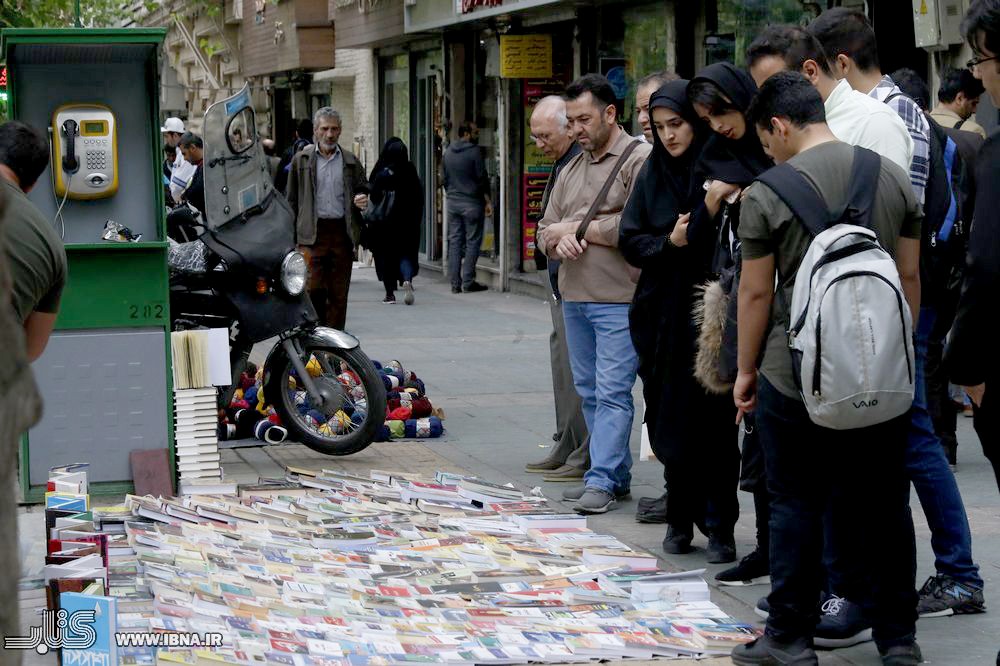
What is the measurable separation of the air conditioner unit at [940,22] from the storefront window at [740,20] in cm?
206

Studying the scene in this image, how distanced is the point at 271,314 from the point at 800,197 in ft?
14.6

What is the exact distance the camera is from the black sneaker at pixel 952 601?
532 centimetres

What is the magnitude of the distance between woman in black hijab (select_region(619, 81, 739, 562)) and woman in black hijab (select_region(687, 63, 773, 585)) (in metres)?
0.14

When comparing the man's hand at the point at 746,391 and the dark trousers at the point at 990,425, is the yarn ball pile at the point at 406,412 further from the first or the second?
the dark trousers at the point at 990,425

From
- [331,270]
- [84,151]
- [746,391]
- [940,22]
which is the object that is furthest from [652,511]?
[331,270]

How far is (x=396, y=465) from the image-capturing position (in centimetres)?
841

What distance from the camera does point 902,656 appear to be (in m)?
4.66

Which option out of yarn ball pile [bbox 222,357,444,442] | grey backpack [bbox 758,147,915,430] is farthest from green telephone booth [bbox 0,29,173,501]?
grey backpack [bbox 758,147,915,430]

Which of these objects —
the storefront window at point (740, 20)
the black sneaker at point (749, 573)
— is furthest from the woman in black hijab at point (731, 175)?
the storefront window at point (740, 20)

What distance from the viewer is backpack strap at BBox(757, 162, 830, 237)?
14.7 feet

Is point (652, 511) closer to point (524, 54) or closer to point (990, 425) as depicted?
point (990, 425)

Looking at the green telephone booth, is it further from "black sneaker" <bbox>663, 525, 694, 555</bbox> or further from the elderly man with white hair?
"black sneaker" <bbox>663, 525, 694, 555</bbox>

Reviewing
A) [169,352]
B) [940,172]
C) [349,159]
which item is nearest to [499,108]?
[349,159]

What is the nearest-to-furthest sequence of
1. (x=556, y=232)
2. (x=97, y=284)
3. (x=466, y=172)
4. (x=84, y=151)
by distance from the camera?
(x=556, y=232)
(x=97, y=284)
(x=84, y=151)
(x=466, y=172)
